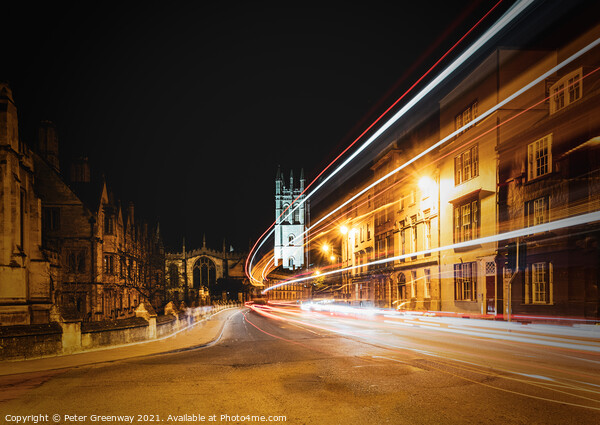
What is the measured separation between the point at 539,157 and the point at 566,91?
361 cm

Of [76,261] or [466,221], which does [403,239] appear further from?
[76,261]

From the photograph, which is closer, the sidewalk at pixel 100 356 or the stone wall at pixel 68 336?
the sidewalk at pixel 100 356

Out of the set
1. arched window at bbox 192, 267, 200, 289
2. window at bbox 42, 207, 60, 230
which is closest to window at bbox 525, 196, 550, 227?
window at bbox 42, 207, 60, 230

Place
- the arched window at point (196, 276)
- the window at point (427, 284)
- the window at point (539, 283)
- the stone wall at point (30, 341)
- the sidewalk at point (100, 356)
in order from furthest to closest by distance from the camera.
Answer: the arched window at point (196, 276) → the window at point (427, 284) → the window at point (539, 283) → the stone wall at point (30, 341) → the sidewalk at point (100, 356)

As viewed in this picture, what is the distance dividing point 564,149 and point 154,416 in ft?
72.8

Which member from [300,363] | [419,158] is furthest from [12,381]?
[419,158]

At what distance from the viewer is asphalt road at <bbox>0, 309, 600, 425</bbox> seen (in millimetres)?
6922

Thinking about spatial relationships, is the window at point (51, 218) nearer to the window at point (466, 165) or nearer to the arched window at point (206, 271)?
the window at point (466, 165)

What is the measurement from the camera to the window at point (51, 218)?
38906 millimetres

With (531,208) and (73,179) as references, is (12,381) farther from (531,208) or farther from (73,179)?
(73,179)

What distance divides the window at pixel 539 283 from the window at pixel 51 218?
39.3 m

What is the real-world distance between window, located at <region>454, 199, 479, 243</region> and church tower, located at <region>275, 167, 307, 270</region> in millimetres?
110554

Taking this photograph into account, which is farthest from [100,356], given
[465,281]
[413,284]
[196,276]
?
[196,276]

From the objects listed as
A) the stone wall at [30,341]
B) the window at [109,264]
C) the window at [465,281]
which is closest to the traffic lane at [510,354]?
the window at [465,281]
